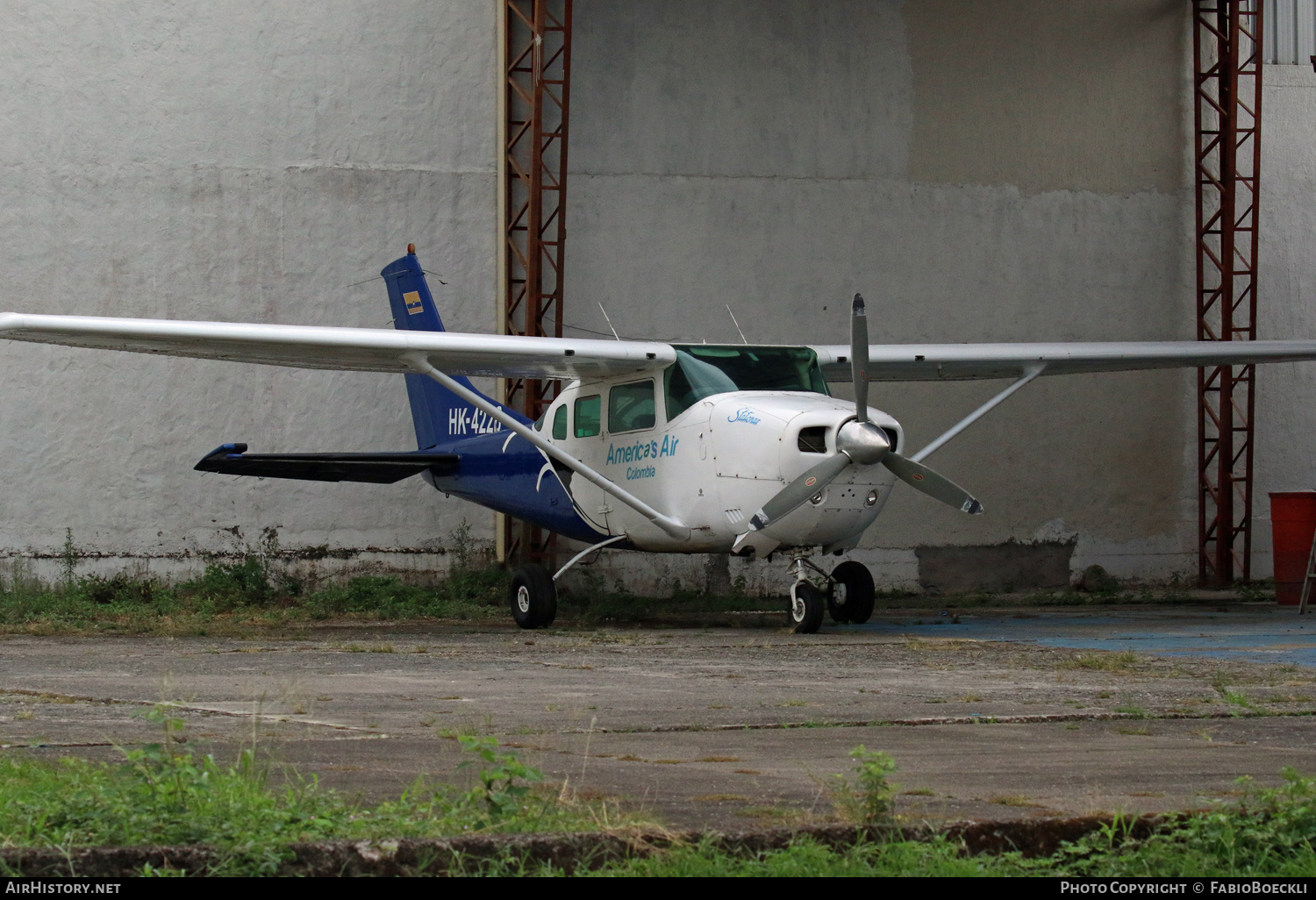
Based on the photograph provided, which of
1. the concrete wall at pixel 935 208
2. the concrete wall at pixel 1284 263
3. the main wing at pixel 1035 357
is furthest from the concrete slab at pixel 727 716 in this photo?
the concrete wall at pixel 1284 263

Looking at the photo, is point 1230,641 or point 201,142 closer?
point 1230,641

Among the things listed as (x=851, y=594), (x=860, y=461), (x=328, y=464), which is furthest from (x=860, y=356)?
(x=328, y=464)

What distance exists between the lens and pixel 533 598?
13164 millimetres

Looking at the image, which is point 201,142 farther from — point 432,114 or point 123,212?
point 432,114

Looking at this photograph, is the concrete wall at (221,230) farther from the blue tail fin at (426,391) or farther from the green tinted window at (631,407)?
the green tinted window at (631,407)

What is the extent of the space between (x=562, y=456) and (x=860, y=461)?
3.01m

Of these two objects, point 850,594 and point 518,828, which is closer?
point 518,828

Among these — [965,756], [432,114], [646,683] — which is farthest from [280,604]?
[965,756]

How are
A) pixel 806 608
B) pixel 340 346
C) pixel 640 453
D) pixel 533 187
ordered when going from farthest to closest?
pixel 533 187, pixel 640 453, pixel 340 346, pixel 806 608

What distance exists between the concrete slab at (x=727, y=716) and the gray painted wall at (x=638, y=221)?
6621 mm

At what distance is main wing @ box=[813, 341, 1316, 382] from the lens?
14102mm

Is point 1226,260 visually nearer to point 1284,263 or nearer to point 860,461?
point 1284,263

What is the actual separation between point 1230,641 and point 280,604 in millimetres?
9963

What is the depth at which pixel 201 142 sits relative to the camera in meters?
16.5
